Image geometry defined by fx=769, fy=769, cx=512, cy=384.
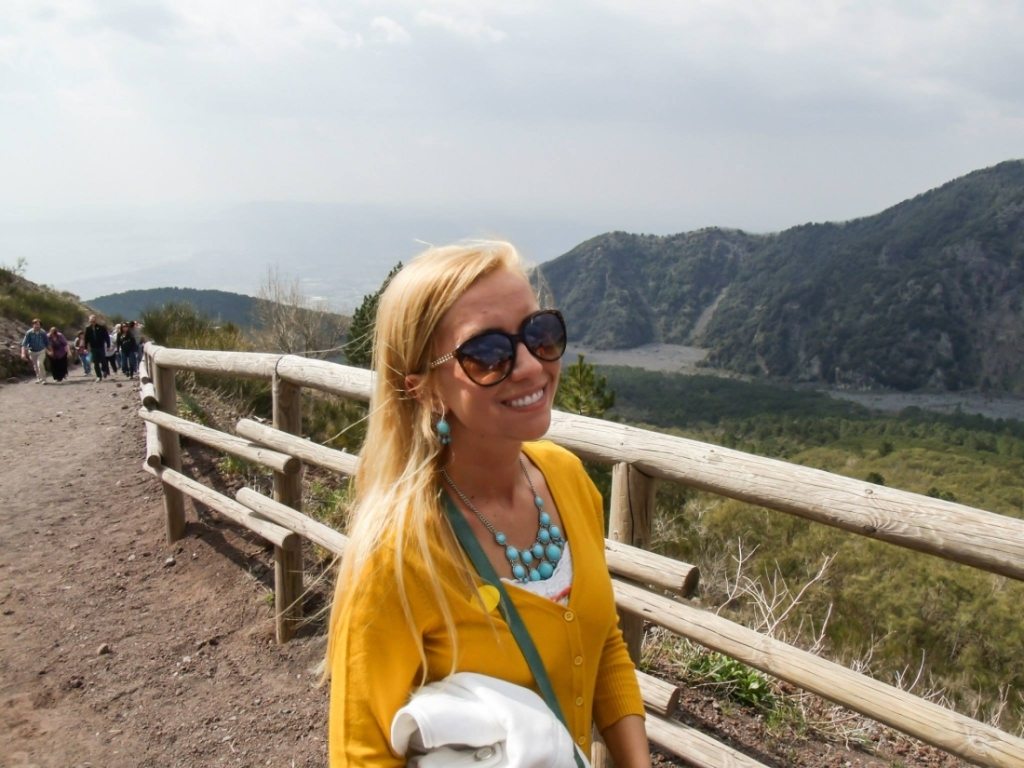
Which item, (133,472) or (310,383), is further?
(133,472)

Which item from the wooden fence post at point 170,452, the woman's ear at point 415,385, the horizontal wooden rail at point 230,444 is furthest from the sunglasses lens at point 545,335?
the wooden fence post at point 170,452

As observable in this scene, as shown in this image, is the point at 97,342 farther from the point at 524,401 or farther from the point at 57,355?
the point at 524,401

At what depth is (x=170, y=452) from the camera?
5.30 meters

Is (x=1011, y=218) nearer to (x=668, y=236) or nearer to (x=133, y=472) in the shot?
(x=668, y=236)

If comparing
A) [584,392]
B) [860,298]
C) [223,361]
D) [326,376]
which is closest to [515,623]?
[326,376]

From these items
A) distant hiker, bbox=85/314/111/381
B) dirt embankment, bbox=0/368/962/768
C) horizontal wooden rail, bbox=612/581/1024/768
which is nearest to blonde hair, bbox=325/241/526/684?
horizontal wooden rail, bbox=612/581/1024/768

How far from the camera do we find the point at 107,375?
14.9 metres

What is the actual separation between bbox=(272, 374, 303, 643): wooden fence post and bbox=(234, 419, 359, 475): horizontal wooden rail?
88 mm

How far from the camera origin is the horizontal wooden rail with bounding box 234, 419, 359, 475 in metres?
3.32

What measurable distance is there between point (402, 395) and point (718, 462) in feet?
3.50

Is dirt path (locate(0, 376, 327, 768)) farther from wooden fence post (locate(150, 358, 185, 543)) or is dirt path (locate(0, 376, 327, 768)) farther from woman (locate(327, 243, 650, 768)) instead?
woman (locate(327, 243, 650, 768))

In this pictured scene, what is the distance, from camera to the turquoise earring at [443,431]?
53.1 inches

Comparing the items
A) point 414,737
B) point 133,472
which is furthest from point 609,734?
point 133,472

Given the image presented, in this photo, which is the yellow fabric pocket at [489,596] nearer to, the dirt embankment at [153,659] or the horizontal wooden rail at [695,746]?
the horizontal wooden rail at [695,746]
